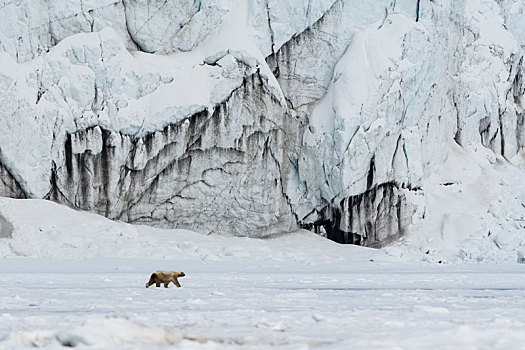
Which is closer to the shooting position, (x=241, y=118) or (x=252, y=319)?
(x=252, y=319)

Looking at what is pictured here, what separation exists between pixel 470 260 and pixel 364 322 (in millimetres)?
22942

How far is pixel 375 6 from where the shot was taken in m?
33.5

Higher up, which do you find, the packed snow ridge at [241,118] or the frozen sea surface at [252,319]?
the packed snow ridge at [241,118]

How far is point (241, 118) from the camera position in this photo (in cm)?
3094

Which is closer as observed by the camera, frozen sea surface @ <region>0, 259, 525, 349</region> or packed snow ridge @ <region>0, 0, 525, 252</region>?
frozen sea surface @ <region>0, 259, 525, 349</region>

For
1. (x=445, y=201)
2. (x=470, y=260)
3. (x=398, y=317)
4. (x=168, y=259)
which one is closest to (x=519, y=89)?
(x=445, y=201)

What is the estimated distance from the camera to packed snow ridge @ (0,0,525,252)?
94.8 feet

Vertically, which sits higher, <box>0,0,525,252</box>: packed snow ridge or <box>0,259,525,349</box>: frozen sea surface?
<box>0,0,525,252</box>: packed snow ridge

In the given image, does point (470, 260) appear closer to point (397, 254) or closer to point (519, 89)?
point (397, 254)

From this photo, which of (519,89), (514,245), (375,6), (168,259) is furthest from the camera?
(519,89)

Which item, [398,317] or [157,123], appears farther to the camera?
[157,123]

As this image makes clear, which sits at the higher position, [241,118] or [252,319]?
[241,118]

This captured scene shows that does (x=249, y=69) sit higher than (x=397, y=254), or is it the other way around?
(x=249, y=69)

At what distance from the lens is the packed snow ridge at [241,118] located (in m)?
28.9
